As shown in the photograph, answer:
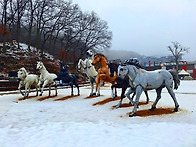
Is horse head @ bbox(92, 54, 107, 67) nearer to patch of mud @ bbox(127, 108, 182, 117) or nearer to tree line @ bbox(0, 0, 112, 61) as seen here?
patch of mud @ bbox(127, 108, 182, 117)

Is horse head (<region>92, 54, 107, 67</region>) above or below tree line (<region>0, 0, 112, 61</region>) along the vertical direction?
below

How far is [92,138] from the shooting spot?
441 centimetres

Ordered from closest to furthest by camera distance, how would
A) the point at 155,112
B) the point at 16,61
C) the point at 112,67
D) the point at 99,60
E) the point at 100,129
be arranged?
the point at 100,129, the point at 155,112, the point at 112,67, the point at 99,60, the point at 16,61

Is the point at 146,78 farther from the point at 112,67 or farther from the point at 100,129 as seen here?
the point at 100,129

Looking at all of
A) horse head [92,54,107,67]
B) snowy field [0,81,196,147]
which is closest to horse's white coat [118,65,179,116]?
snowy field [0,81,196,147]

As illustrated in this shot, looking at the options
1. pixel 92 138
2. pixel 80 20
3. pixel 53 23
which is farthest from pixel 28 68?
pixel 92 138

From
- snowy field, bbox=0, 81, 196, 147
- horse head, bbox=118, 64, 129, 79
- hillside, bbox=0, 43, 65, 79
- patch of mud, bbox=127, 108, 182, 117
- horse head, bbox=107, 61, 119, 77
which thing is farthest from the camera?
hillside, bbox=0, 43, 65, 79

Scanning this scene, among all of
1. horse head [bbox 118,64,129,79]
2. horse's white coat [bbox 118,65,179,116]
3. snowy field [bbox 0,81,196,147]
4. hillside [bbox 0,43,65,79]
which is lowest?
snowy field [bbox 0,81,196,147]

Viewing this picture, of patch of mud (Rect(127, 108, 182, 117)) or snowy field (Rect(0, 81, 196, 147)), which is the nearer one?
snowy field (Rect(0, 81, 196, 147))

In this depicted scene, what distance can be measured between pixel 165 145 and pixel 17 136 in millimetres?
3607

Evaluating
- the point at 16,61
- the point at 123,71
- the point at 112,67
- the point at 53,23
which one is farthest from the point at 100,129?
the point at 53,23

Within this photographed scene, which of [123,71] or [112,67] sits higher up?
[112,67]

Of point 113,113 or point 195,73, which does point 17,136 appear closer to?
point 113,113

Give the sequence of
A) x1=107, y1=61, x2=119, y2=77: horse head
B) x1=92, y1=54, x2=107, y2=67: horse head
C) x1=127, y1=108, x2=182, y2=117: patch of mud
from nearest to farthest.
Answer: x1=127, y1=108, x2=182, y2=117: patch of mud
x1=107, y1=61, x2=119, y2=77: horse head
x1=92, y1=54, x2=107, y2=67: horse head
